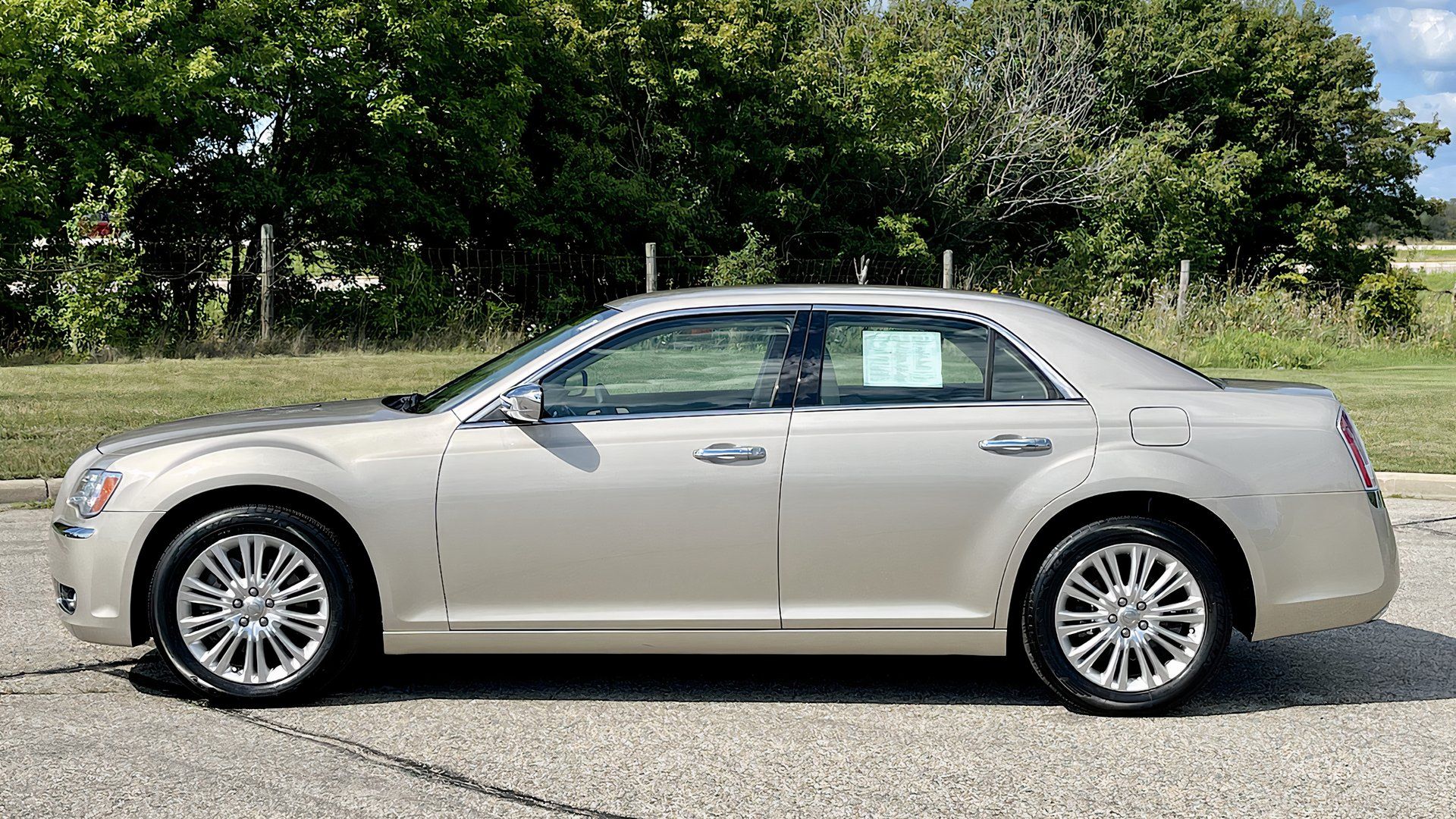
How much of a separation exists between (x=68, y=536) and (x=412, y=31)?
70.3 ft

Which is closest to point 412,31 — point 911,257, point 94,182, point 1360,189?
point 94,182

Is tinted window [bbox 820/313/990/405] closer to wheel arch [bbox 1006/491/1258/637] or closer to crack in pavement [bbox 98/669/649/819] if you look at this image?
wheel arch [bbox 1006/491/1258/637]

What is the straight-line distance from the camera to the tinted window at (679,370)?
17.1ft

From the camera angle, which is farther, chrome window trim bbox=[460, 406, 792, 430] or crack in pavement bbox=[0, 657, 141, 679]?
crack in pavement bbox=[0, 657, 141, 679]

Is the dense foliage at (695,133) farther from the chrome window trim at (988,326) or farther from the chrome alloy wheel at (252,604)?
the chrome window trim at (988,326)

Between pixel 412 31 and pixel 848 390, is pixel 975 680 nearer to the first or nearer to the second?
pixel 848 390

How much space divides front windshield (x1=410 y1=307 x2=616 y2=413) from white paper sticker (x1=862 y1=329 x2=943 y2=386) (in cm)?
104

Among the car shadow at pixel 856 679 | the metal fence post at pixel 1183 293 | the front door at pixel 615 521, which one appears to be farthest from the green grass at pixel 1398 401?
the front door at pixel 615 521

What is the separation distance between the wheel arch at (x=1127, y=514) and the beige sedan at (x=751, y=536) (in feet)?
0.04

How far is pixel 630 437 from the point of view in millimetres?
5066

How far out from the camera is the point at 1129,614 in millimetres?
5035

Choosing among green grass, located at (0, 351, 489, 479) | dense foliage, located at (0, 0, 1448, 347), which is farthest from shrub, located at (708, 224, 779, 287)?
green grass, located at (0, 351, 489, 479)

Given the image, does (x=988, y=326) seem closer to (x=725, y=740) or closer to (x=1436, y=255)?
(x=725, y=740)

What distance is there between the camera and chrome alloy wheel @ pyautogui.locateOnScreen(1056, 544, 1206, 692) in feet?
16.5
